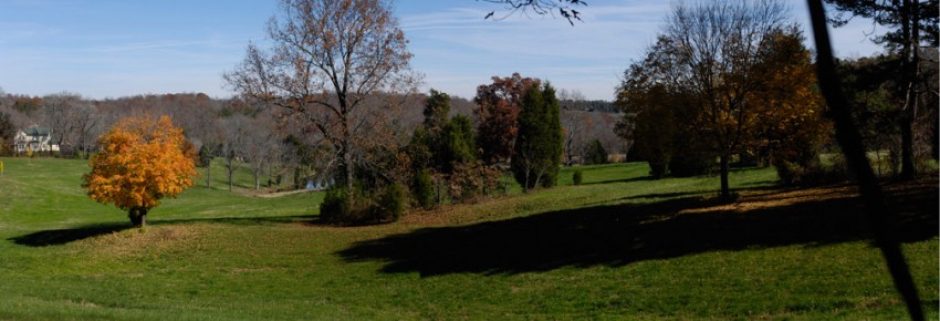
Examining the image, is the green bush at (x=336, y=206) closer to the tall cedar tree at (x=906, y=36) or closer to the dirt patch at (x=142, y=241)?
the dirt patch at (x=142, y=241)

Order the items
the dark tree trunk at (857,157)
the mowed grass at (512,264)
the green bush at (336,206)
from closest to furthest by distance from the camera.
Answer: the dark tree trunk at (857,157)
the mowed grass at (512,264)
the green bush at (336,206)

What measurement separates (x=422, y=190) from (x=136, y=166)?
11238 mm

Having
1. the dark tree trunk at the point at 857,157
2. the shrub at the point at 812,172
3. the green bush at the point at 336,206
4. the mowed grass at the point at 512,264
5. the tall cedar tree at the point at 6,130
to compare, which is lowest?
the mowed grass at the point at 512,264

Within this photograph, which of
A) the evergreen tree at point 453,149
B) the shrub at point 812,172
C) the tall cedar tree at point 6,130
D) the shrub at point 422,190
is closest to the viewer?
the shrub at point 812,172

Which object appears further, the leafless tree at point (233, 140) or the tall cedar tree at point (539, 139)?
the leafless tree at point (233, 140)

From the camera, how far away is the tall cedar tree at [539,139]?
124 ft

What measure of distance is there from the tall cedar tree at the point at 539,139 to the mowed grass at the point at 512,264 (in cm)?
906

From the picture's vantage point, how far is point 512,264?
17938 mm

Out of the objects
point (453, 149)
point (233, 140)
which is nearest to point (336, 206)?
point (453, 149)

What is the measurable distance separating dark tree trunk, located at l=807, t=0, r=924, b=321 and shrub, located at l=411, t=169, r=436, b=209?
29.4 metres

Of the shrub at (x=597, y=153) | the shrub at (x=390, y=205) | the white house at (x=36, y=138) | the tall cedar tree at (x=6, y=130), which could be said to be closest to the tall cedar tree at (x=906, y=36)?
the shrub at (x=390, y=205)

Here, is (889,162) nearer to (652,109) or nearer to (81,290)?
(652,109)

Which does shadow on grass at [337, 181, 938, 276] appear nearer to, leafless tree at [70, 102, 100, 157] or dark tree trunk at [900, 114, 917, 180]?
dark tree trunk at [900, 114, 917, 180]

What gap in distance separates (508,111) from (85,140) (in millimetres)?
68575
